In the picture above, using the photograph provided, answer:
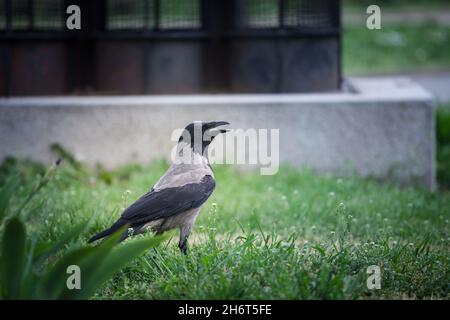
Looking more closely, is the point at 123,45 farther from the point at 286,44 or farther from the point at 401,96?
the point at 401,96

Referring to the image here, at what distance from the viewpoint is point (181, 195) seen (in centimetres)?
538

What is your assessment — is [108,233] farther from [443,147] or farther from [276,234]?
[443,147]

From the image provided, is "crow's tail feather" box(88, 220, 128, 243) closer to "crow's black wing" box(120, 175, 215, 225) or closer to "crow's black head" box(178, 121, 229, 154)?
"crow's black wing" box(120, 175, 215, 225)

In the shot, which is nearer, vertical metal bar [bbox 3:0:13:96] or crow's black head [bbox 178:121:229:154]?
crow's black head [bbox 178:121:229:154]

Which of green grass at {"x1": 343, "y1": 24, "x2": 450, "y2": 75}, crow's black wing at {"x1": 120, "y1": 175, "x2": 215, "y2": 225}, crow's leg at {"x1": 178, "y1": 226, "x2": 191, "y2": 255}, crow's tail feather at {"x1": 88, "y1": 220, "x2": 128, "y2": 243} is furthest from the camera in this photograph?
green grass at {"x1": 343, "y1": 24, "x2": 450, "y2": 75}

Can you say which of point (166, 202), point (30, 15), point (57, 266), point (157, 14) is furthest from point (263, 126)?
point (57, 266)

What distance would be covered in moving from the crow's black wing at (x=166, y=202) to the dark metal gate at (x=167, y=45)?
4.35 meters

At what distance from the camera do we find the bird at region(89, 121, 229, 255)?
519 centimetres

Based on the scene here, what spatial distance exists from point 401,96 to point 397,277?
4639 mm

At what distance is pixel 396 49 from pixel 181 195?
1626 centimetres

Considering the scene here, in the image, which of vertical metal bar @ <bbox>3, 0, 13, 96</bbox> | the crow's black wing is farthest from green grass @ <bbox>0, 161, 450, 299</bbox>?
vertical metal bar @ <bbox>3, 0, 13, 96</bbox>

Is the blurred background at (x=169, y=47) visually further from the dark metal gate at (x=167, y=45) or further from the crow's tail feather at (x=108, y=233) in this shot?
the crow's tail feather at (x=108, y=233)
